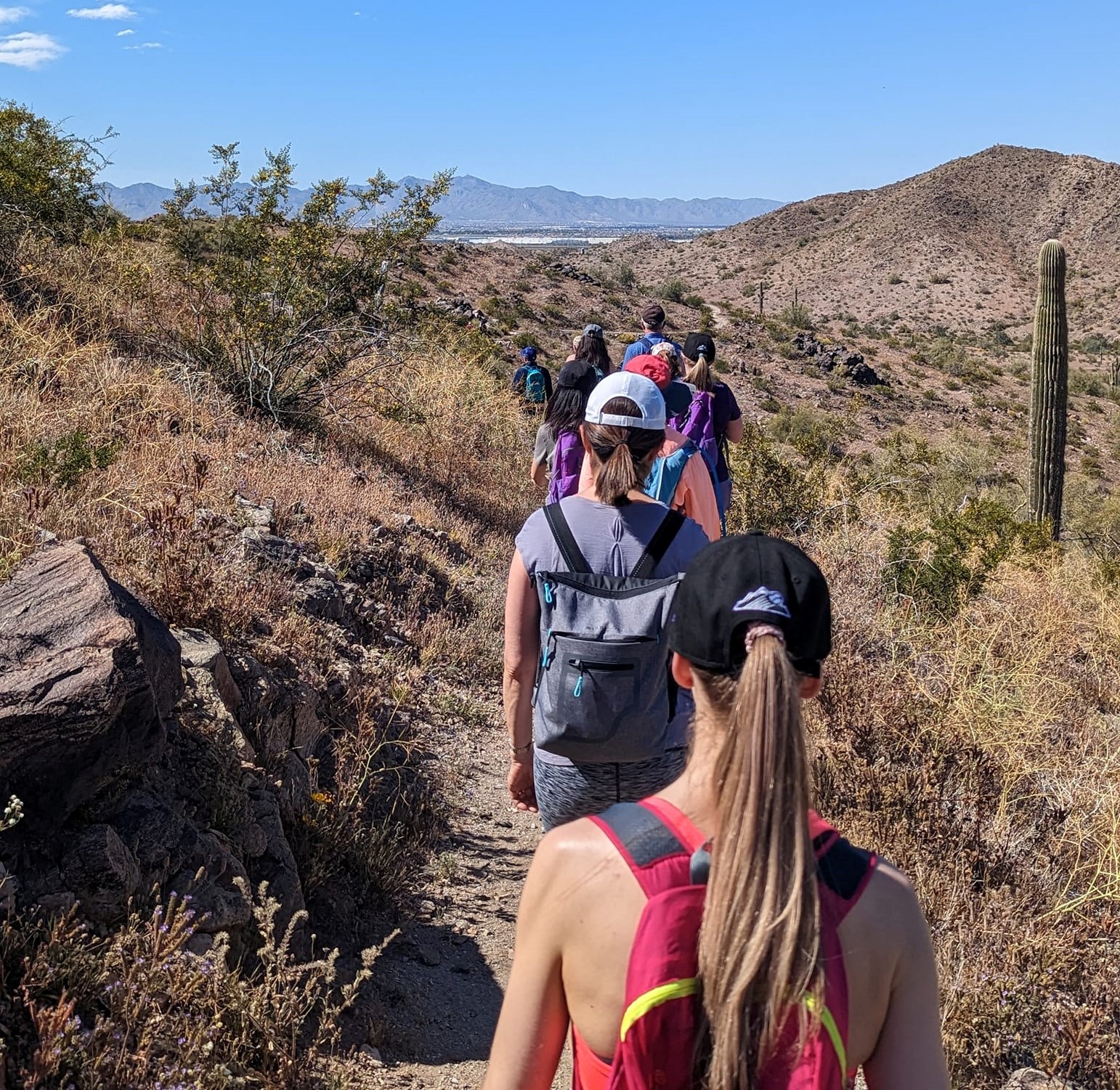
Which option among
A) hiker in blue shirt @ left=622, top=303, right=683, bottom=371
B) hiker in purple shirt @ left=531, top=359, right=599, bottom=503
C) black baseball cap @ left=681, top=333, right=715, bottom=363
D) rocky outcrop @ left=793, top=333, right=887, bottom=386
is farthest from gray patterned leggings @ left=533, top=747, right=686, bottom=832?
rocky outcrop @ left=793, top=333, right=887, bottom=386

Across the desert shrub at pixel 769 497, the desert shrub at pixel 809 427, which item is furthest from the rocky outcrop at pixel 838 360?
the desert shrub at pixel 769 497

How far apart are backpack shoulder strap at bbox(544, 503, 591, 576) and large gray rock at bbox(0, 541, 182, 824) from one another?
136 cm

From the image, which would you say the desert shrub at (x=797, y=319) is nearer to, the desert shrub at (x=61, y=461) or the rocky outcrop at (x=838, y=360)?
the rocky outcrop at (x=838, y=360)

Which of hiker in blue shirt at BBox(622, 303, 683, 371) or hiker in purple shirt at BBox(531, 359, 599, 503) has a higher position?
hiker in blue shirt at BBox(622, 303, 683, 371)

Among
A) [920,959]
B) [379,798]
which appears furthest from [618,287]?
[920,959]

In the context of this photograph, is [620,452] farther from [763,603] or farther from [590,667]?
[763,603]

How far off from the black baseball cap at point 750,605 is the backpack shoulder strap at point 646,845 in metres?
0.22

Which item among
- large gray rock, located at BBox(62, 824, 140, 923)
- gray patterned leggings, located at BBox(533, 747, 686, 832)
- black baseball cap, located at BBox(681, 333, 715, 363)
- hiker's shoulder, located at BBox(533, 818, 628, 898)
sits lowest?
large gray rock, located at BBox(62, 824, 140, 923)

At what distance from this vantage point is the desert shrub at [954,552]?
775 cm

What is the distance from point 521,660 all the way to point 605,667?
14.4 inches

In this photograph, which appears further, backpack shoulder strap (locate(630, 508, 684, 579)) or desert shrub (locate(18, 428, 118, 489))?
desert shrub (locate(18, 428, 118, 489))

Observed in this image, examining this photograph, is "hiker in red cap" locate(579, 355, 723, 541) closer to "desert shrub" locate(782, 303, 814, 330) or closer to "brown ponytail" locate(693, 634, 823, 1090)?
"brown ponytail" locate(693, 634, 823, 1090)

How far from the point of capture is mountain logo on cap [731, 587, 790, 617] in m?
1.29

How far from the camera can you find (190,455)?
6.35m
